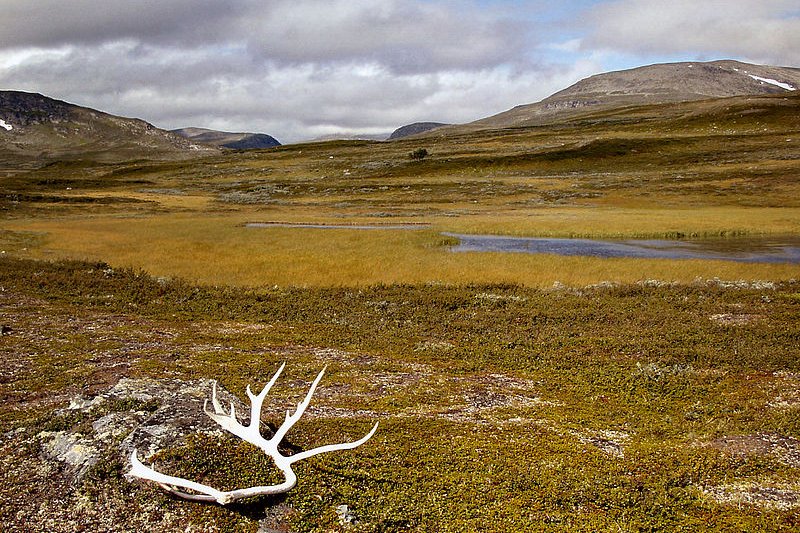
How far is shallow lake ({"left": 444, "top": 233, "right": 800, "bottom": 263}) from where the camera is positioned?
46556 millimetres

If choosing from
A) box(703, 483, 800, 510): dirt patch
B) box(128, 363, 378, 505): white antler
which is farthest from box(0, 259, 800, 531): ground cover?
box(128, 363, 378, 505): white antler

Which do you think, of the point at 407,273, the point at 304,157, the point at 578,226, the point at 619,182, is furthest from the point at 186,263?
the point at 304,157

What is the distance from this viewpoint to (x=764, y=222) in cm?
6325

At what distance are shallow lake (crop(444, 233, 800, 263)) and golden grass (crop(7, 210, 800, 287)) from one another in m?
4.35

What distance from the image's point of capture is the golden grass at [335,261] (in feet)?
122

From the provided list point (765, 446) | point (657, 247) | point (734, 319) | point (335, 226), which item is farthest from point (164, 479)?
point (335, 226)

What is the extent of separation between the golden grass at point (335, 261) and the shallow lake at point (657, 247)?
4349mm

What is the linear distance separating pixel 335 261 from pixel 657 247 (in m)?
30.7

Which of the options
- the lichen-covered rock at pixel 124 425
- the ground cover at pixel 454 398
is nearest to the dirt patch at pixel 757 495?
the ground cover at pixel 454 398

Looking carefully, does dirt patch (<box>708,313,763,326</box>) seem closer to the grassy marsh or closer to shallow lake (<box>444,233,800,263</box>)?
the grassy marsh

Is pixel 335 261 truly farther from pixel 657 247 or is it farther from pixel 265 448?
pixel 265 448

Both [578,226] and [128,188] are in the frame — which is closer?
[578,226]

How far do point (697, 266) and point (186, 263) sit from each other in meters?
37.9

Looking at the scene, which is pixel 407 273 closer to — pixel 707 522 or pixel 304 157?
pixel 707 522
